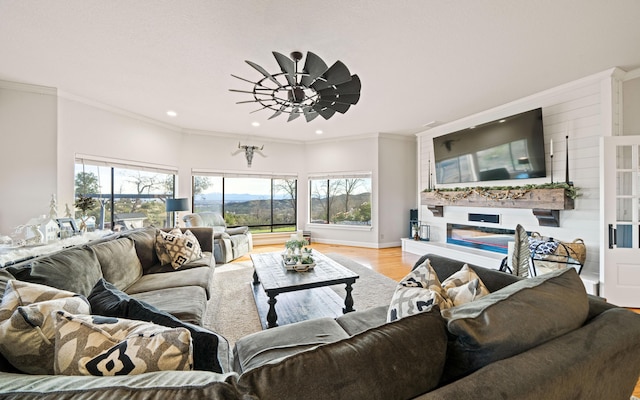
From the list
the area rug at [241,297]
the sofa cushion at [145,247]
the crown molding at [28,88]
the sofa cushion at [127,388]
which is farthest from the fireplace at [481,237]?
the crown molding at [28,88]

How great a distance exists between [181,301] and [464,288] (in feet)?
6.62

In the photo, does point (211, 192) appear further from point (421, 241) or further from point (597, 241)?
point (597, 241)

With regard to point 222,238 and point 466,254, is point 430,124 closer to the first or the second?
point 466,254

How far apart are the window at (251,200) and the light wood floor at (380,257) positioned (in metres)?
0.76

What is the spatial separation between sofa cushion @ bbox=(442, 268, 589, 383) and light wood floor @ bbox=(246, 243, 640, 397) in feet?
9.61

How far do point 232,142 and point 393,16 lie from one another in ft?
15.8

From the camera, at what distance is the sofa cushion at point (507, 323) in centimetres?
80

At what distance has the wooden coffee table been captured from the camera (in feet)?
7.60

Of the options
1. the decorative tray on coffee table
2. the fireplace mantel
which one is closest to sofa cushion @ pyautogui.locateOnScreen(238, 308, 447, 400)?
the decorative tray on coffee table

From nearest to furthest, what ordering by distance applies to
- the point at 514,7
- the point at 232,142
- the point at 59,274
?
1. the point at 59,274
2. the point at 514,7
3. the point at 232,142

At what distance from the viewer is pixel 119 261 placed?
2.24 metres

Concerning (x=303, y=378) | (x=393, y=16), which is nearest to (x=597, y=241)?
(x=393, y=16)

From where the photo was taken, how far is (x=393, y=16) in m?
2.09

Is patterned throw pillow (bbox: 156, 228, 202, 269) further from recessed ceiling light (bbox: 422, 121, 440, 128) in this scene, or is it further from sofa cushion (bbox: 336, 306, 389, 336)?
recessed ceiling light (bbox: 422, 121, 440, 128)
